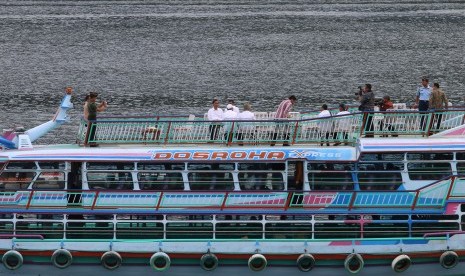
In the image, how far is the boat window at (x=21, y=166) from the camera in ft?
135

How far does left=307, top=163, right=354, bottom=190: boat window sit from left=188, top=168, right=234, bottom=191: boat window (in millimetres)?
2448

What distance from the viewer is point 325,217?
133 ft

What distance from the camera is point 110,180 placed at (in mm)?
41250

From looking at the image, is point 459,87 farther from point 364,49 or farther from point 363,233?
point 363,233

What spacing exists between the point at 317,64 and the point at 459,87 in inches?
738

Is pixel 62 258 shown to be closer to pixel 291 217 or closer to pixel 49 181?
pixel 49 181

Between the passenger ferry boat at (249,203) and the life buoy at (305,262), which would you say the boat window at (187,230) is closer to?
the passenger ferry boat at (249,203)

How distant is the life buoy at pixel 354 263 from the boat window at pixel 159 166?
18.7 feet

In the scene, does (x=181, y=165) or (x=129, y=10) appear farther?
(x=129, y=10)

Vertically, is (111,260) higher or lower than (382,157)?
lower

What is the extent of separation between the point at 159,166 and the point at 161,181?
1.49 ft

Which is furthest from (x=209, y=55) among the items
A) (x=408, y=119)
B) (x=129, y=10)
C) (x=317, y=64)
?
(x=408, y=119)

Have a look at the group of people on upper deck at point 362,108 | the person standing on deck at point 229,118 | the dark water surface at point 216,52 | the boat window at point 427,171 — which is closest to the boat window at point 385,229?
the boat window at point 427,171

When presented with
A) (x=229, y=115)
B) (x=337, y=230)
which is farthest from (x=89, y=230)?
(x=337, y=230)
